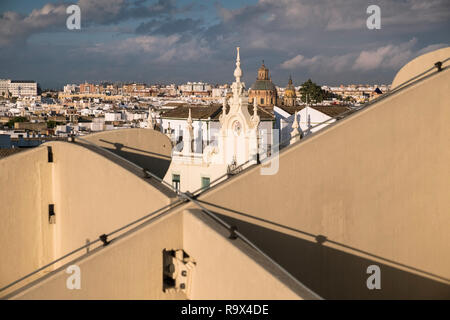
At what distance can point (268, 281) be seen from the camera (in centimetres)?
328

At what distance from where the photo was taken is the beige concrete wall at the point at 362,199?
4531 mm

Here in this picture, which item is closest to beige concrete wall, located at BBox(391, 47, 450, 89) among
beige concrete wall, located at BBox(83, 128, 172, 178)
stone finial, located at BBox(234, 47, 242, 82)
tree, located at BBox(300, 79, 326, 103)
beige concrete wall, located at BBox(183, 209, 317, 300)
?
beige concrete wall, located at BBox(183, 209, 317, 300)

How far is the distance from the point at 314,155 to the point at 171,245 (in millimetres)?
1416

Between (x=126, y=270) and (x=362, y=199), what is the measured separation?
6.98 ft

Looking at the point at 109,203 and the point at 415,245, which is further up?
the point at 109,203

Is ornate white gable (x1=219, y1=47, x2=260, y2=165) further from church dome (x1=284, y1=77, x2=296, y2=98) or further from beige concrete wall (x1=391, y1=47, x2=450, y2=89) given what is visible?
church dome (x1=284, y1=77, x2=296, y2=98)

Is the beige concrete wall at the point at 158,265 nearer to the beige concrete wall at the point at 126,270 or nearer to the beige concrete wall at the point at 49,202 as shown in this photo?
the beige concrete wall at the point at 126,270

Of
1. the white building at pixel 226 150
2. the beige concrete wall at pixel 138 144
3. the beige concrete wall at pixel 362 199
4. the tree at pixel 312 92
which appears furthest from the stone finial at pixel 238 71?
the tree at pixel 312 92

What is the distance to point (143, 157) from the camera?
7043 mm

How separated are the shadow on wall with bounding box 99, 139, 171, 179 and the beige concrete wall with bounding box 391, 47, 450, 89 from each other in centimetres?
309

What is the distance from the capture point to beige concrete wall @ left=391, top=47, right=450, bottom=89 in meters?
5.33

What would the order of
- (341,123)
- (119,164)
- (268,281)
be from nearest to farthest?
(268,281) < (341,123) < (119,164)
